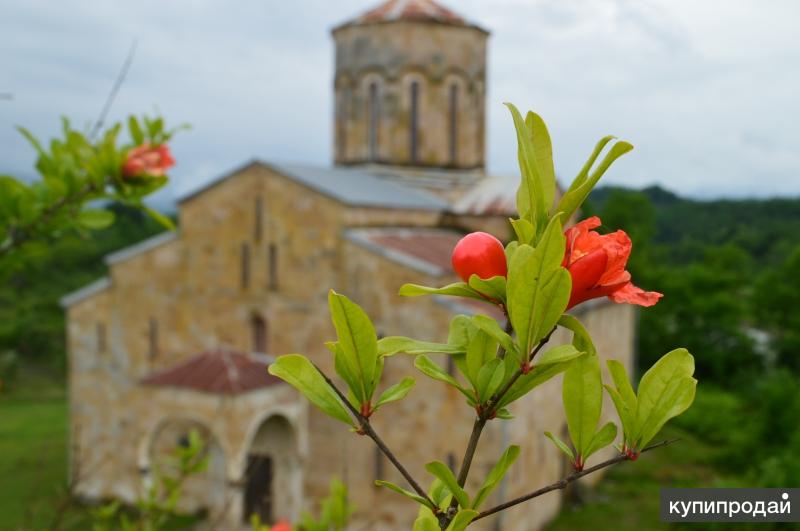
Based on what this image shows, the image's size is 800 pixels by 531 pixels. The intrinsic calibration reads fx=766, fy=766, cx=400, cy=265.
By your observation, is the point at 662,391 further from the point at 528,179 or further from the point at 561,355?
the point at 528,179

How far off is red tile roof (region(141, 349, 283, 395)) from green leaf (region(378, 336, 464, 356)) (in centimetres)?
749

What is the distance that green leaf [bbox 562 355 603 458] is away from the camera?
30.1 inches

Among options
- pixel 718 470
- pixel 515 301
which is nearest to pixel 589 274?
pixel 515 301

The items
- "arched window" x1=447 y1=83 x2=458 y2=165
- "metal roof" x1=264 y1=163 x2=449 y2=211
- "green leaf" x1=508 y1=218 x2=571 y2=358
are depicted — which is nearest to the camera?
"green leaf" x1=508 y1=218 x2=571 y2=358

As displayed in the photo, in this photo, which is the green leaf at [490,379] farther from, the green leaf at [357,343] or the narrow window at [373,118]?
the narrow window at [373,118]

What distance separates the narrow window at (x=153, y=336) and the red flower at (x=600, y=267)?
9.63 m

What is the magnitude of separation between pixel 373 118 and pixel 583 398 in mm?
11132

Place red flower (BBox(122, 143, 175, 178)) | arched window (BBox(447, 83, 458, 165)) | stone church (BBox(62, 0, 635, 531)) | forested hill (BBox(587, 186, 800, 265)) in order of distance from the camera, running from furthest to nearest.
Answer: forested hill (BBox(587, 186, 800, 265)) → arched window (BBox(447, 83, 458, 165)) → stone church (BBox(62, 0, 635, 531)) → red flower (BBox(122, 143, 175, 178))

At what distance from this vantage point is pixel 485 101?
12453 mm

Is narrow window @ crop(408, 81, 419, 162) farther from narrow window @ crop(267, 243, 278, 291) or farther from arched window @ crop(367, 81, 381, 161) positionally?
narrow window @ crop(267, 243, 278, 291)

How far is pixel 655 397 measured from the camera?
76 cm

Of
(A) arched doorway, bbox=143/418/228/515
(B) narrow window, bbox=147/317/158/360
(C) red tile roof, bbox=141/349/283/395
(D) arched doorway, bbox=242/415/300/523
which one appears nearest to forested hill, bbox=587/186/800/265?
(D) arched doorway, bbox=242/415/300/523

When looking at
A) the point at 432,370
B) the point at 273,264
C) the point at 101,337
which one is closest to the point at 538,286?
the point at 432,370

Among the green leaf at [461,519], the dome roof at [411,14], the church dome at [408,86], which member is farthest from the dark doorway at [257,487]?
the green leaf at [461,519]
